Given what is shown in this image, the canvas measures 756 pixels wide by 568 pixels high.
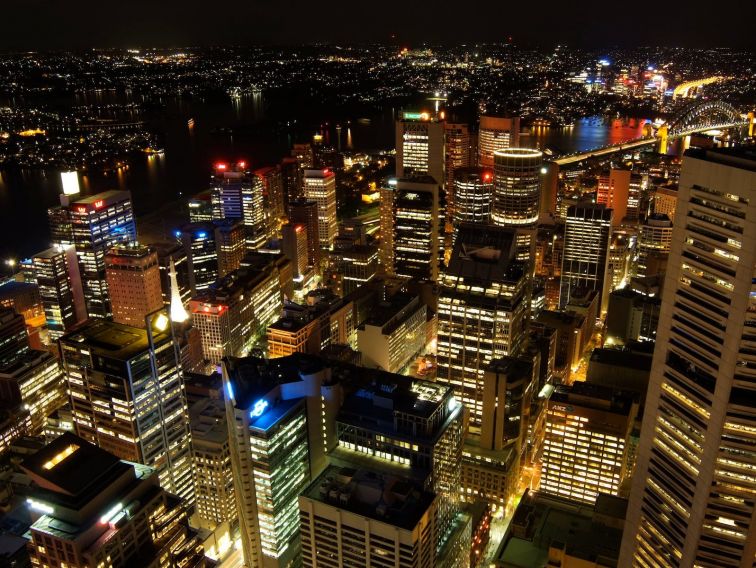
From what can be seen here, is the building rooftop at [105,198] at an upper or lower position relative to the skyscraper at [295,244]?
upper

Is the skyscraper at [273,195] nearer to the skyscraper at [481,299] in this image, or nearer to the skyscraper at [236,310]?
the skyscraper at [236,310]

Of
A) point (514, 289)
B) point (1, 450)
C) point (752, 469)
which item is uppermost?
point (752, 469)

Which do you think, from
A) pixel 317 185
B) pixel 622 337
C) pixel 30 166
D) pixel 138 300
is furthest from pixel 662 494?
pixel 30 166

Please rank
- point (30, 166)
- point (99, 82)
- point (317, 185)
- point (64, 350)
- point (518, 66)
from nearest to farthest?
1. point (64, 350)
2. point (317, 185)
3. point (30, 166)
4. point (99, 82)
5. point (518, 66)

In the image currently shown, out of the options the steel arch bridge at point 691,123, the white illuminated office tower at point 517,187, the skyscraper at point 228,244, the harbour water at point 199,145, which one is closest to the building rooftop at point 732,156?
the white illuminated office tower at point 517,187

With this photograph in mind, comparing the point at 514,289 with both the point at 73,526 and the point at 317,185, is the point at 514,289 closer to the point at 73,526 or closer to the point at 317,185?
the point at 73,526

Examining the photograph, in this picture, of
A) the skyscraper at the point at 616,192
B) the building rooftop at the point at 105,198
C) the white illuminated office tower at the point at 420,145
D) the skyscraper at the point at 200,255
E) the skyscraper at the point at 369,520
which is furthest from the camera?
the skyscraper at the point at 616,192

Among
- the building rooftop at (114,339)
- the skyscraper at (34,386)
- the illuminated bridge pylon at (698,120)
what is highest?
the building rooftop at (114,339)
